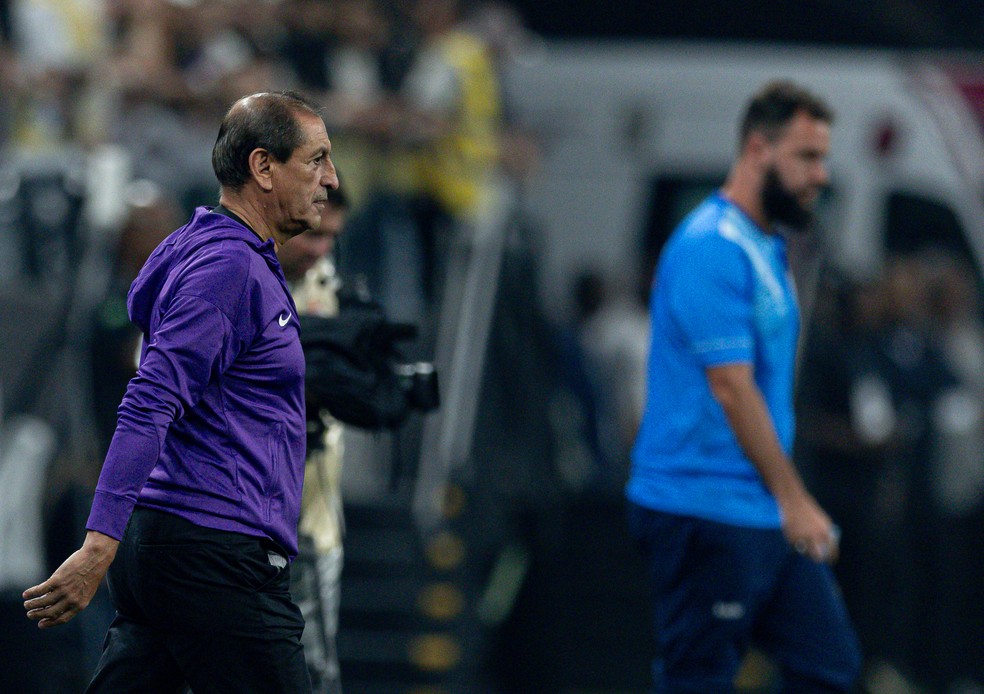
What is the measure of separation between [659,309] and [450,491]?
2955 mm

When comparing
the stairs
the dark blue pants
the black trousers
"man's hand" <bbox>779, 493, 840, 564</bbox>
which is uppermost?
the black trousers

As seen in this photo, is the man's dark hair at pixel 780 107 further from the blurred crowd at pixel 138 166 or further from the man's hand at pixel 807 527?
the blurred crowd at pixel 138 166

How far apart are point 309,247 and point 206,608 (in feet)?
4.86

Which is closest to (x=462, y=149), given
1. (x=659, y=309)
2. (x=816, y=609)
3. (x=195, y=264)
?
(x=659, y=309)

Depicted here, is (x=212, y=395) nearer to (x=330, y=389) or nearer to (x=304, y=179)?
(x=304, y=179)

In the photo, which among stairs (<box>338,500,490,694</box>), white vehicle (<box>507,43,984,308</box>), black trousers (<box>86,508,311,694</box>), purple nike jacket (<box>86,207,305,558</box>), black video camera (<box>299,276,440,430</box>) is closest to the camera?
purple nike jacket (<box>86,207,305,558</box>)

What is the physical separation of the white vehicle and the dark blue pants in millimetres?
6082

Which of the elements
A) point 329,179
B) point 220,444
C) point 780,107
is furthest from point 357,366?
point 780,107

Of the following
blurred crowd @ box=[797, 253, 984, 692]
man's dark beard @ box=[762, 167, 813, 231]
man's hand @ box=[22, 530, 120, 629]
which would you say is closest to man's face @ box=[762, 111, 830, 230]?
man's dark beard @ box=[762, 167, 813, 231]

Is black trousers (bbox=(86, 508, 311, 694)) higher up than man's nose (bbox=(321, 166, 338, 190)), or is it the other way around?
man's nose (bbox=(321, 166, 338, 190))

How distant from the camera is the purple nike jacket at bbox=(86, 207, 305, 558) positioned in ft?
10.6

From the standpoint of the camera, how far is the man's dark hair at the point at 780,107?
5066 millimetres

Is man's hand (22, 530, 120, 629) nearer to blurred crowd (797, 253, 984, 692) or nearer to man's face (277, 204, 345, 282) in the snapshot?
man's face (277, 204, 345, 282)

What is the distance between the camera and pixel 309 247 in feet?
15.1
